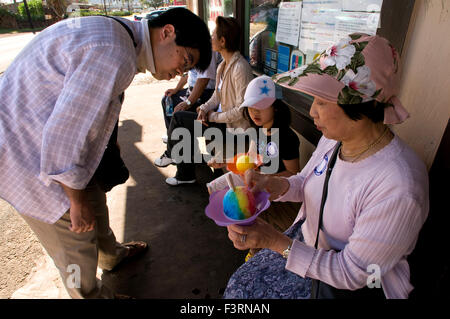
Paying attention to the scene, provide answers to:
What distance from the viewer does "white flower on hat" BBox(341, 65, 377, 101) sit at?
3.22 feet

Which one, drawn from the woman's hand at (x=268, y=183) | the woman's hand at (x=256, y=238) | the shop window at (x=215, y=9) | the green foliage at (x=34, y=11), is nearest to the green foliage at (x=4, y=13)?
the green foliage at (x=34, y=11)

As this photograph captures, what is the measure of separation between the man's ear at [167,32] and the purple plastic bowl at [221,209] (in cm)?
87

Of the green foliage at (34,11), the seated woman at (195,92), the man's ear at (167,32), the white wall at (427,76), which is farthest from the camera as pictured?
the green foliage at (34,11)

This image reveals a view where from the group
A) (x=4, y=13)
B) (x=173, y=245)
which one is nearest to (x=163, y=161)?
(x=173, y=245)

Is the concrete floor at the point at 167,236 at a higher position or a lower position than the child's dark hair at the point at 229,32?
lower

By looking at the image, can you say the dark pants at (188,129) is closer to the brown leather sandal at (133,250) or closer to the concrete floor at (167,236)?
the concrete floor at (167,236)

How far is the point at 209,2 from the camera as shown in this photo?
19.6 ft

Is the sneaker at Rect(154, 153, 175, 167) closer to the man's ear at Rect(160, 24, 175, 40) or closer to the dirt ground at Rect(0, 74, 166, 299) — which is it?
the dirt ground at Rect(0, 74, 166, 299)

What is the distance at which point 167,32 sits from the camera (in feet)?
4.80

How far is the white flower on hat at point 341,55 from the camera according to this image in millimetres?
1021

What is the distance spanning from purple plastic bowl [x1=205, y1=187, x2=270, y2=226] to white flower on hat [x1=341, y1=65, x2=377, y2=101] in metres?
0.63
